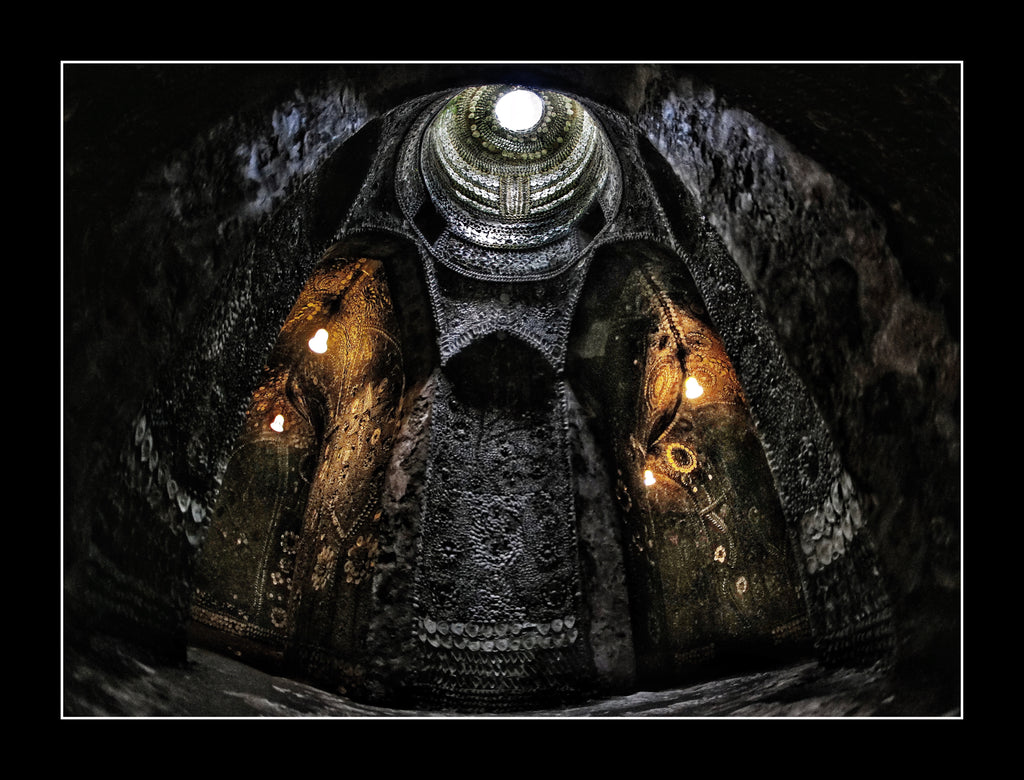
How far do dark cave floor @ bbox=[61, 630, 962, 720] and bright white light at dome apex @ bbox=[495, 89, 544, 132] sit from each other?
14.1 feet

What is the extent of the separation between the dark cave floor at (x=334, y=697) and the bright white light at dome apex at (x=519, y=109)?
4.31 metres

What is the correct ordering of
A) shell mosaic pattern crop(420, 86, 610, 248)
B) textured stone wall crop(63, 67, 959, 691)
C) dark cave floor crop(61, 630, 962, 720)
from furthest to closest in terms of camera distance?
shell mosaic pattern crop(420, 86, 610, 248)
textured stone wall crop(63, 67, 959, 691)
dark cave floor crop(61, 630, 962, 720)

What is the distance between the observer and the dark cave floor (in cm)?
283

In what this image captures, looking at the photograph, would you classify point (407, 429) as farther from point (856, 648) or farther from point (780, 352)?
point (856, 648)

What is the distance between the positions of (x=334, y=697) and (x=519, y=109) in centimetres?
472

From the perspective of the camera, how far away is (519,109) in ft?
23.1

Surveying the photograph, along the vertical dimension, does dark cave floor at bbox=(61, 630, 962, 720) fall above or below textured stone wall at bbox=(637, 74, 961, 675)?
below

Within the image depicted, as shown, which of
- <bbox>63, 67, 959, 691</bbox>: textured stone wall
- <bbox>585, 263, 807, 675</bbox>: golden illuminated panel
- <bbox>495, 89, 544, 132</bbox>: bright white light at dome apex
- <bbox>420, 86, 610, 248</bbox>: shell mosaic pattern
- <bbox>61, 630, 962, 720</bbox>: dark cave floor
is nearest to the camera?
<bbox>61, 630, 962, 720</bbox>: dark cave floor

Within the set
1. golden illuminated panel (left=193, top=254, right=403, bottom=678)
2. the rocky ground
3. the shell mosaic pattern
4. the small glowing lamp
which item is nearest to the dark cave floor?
the rocky ground

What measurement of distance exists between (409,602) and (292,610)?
0.94 meters

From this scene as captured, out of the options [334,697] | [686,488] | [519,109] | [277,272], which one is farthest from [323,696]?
[519,109]

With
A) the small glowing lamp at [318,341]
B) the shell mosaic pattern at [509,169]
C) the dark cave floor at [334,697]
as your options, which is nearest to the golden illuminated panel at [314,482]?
the small glowing lamp at [318,341]

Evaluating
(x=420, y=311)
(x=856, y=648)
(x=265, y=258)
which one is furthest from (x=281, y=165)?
(x=856, y=648)

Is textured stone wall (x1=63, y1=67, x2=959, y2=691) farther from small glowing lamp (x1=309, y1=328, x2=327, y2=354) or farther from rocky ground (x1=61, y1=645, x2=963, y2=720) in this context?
small glowing lamp (x1=309, y1=328, x2=327, y2=354)
